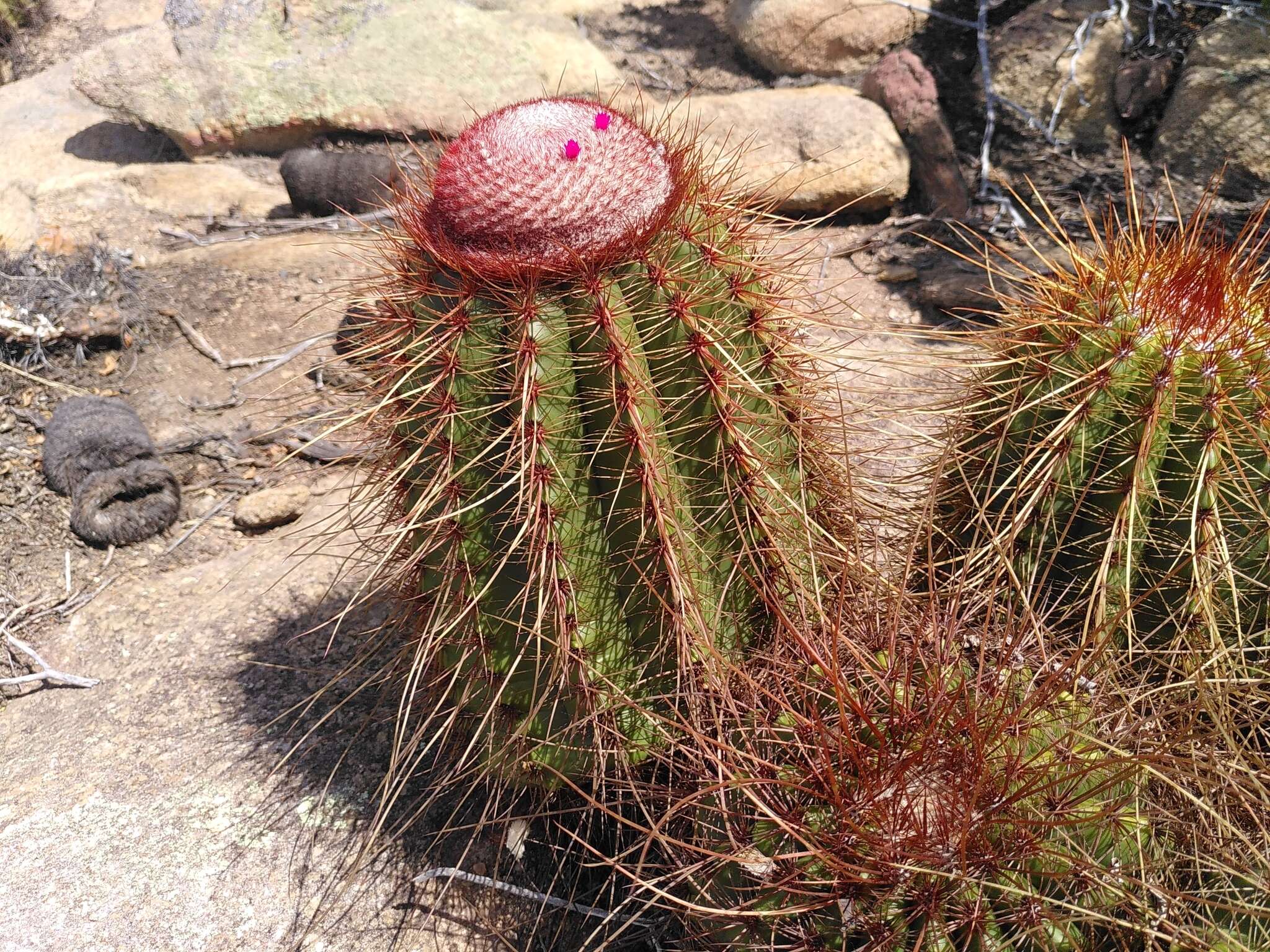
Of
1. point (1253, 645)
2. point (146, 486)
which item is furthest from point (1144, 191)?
point (146, 486)

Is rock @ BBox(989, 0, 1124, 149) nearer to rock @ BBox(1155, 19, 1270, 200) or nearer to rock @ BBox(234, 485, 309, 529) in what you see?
rock @ BBox(1155, 19, 1270, 200)

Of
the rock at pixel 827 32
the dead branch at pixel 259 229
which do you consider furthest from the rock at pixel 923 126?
the dead branch at pixel 259 229

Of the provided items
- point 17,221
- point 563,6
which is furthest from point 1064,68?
point 17,221

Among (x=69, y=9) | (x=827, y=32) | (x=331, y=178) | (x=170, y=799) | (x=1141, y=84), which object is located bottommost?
(x=69, y=9)

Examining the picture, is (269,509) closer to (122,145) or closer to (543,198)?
(543,198)

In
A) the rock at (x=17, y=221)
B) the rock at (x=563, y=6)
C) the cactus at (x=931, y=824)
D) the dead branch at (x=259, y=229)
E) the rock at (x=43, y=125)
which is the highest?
the cactus at (x=931, y=824)

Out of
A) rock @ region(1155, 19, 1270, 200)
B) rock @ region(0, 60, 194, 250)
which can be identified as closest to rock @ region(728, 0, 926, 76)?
rock @ region(1155, 19, 1270, 200)

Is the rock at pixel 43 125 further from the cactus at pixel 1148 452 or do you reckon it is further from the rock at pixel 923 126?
the cactus at pixel 1148 452
